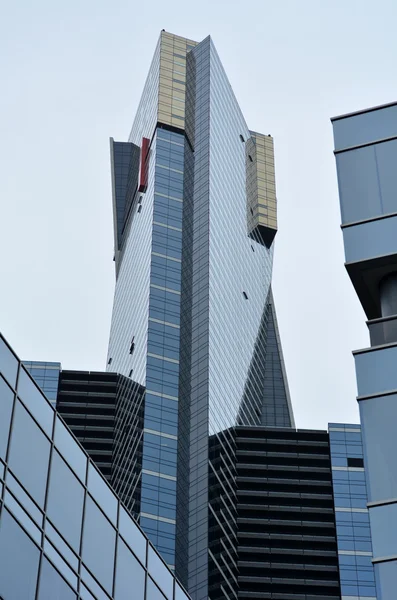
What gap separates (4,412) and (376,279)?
34.8 feet

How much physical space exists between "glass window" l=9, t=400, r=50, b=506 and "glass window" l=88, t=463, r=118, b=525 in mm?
3234

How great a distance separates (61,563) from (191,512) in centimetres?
12473

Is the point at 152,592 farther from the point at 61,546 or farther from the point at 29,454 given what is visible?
the point at 29,454

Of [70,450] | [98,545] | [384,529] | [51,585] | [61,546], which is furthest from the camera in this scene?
[98,545]

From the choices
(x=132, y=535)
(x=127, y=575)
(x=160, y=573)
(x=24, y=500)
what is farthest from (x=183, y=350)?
(x=24, y=500)

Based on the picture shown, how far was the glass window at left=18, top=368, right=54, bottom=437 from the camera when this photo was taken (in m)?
32.2

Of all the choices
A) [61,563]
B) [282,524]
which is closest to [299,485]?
[282,524]

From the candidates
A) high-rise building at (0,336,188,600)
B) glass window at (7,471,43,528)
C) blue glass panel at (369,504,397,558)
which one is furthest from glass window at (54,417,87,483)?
blue glass panel at (369,504,397,558)

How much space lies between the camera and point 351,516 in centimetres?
15288

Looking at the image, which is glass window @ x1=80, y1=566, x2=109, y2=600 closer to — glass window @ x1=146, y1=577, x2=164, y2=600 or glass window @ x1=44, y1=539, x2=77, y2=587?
glass window @ x1=44, y1=539, x2=77, y2=587

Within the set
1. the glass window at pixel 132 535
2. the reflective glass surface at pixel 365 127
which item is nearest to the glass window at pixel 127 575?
the glass window at pixel 132 535

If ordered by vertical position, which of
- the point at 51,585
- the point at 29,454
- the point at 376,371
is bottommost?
the point at 51,585

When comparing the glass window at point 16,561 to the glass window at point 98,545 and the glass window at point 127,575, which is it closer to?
the glass window at point 98,545

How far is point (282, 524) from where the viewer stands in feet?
522
